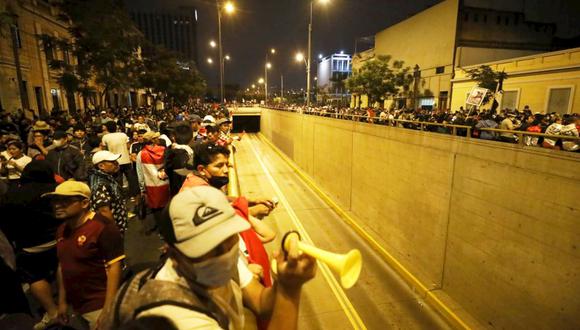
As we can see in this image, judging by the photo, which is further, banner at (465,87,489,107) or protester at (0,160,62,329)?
banner at (465,87,489,107)

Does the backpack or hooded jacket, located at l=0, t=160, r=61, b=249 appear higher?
the backpack

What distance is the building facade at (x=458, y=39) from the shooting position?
39.9 metres

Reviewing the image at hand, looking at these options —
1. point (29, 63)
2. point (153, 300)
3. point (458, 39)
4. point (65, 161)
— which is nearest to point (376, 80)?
point (458, 39)

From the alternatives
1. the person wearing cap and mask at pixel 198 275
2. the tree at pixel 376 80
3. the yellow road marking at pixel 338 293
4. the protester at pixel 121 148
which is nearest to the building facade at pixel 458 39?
the tree at pixel 376 80

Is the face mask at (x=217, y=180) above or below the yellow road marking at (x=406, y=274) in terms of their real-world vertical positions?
above

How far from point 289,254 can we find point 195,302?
0.46 metres

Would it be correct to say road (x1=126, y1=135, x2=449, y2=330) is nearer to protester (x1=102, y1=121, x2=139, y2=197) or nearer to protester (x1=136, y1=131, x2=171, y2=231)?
protester (x1=136, y1=131, x2=171, y2=231)

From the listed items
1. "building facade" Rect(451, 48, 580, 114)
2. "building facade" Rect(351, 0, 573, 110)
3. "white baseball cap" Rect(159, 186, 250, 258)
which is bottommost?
"white baseball cap" Rect(159, 186, 250, 258)

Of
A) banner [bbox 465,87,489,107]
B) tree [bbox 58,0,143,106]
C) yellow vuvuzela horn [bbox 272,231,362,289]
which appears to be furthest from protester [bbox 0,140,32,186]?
tree [bbox 58,0,143,106]

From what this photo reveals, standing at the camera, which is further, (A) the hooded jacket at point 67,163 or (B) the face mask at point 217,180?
(A) the hooded jacket at point 67,163

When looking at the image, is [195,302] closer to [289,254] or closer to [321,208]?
[289,254]

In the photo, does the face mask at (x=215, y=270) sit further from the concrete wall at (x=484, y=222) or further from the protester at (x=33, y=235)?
the concrete wall at (x=484, y=222)

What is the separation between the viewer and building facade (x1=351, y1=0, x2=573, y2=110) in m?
39.9

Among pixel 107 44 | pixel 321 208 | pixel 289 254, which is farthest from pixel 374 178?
pixel 107 44
